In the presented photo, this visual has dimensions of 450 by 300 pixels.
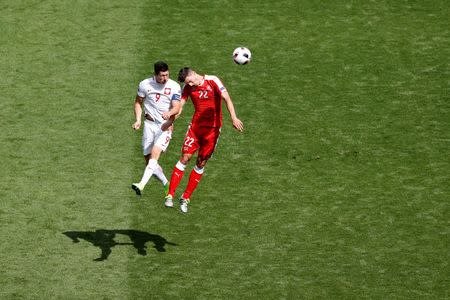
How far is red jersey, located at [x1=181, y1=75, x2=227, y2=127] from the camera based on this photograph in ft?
80.0

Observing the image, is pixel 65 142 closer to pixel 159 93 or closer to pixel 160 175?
pixel 160 175

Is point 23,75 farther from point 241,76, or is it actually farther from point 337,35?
point 337,35

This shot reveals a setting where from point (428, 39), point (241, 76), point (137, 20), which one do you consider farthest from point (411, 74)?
point (137, 20)

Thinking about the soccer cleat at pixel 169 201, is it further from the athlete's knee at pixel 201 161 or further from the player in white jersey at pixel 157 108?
the athlete's knee at pixel 201 161

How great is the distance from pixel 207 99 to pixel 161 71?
99 centimetres

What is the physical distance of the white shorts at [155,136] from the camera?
24.9 m

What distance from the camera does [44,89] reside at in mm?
30609

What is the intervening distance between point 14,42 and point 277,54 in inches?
251

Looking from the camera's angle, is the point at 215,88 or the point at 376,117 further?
the point at 376,117

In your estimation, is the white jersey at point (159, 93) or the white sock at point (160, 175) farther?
the white sock at point (160, 175)

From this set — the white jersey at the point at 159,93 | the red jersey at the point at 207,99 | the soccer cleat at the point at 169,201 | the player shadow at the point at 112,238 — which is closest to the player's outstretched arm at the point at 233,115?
the red jersey at the point at 207,99

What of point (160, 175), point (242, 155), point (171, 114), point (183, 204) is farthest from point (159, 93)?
point (242, 155)

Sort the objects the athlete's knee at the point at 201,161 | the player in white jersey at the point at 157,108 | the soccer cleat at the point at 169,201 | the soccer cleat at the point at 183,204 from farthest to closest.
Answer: the soccer cleat at the point at 183,204
the athlete's knee at the point at 201,161
the soccer cleat at the point at 169,201
the player in white jersey at the point at 157,108

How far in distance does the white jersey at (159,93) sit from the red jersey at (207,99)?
1.18ft
